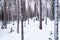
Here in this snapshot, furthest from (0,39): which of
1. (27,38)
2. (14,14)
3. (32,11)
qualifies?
(32,11)

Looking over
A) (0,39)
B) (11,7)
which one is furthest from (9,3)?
(0,39)

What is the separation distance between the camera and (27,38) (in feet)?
27.7

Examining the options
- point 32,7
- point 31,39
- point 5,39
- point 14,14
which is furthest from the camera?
point 32,7

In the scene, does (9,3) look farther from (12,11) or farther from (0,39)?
(0,39)

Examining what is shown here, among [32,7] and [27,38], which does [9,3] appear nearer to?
[32,7]

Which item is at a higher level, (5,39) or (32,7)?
(32,7)

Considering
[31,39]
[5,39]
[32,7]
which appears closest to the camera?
[31,39]

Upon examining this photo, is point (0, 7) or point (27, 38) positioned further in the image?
point (0, 7)

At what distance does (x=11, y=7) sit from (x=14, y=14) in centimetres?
169

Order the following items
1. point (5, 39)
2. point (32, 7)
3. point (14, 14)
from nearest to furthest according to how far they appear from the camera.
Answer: point (5, 39), point (14, 14), point (32, 7)

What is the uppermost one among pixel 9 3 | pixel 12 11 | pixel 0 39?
pixel 9 3

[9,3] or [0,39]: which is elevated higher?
[9,3]

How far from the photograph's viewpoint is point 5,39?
9.16 meters

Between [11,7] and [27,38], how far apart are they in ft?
45.4
